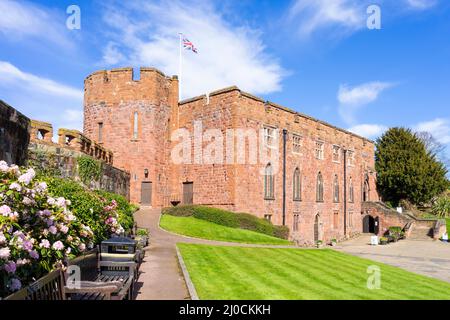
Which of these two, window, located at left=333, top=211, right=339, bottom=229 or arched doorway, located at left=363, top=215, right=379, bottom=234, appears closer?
window, located at left=333, top=211, right=339, bottom=229

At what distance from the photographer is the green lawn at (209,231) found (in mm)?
22062

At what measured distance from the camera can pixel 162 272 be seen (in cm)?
1167

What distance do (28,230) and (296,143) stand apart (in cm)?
2985

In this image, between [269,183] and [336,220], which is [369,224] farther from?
[269,183]

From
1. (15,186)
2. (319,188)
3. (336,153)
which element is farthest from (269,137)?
(15,186)

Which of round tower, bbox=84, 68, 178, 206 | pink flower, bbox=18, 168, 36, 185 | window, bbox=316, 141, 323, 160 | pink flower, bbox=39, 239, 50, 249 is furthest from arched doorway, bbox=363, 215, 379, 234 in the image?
pink flower, bbox=18, 168, 36, 185

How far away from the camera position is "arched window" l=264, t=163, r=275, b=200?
3075 cm

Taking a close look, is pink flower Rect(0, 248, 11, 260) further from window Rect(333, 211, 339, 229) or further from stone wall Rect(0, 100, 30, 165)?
window Rect(333, 211, 339, 229)

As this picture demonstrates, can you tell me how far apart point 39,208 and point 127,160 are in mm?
25177

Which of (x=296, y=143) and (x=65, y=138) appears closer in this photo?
(x=65, y=138)

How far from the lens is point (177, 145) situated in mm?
33062

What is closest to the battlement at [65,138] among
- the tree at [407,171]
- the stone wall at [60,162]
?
the stone wall at [60,162]

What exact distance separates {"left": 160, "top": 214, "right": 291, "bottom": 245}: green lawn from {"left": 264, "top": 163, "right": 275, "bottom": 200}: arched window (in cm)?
638
